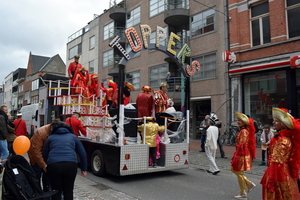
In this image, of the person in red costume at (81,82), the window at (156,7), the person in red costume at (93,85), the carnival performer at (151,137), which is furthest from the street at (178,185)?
the window at (156,7)

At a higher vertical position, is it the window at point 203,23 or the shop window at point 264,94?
the window at point 203,23

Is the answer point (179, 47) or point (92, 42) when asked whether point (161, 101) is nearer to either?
point (179, 47)

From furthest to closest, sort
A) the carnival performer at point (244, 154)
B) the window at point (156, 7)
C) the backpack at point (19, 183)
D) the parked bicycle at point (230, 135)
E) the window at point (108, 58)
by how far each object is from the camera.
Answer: the window at point (108, 58)
the window at point (156, 7)
the parked bicycle at point (230, 135)
the carnival performer at point (244, 154)
the backpack at point (19, 183)

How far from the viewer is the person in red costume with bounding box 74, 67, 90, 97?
1077 cm

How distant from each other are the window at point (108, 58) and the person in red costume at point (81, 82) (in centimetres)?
1467

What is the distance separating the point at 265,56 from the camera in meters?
13.6

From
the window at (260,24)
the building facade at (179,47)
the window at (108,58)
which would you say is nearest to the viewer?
the window at (260,24)

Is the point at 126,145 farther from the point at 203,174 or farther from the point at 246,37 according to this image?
the point at 246,37

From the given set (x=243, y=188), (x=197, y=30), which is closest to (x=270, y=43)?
(x=197, y=30)

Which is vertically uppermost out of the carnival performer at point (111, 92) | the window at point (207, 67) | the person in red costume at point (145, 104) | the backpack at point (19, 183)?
the window at point (207, 67)

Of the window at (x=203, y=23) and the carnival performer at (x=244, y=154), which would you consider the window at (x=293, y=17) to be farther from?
the carnival performer at (x=244, y=154)

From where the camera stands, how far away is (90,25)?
3022 cm

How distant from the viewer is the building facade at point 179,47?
16.0m

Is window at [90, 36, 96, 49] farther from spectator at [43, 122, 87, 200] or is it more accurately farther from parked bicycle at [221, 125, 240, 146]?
spectator at [43, 122, 87, 200]
